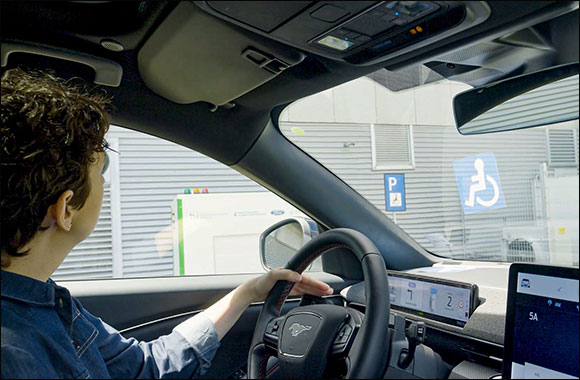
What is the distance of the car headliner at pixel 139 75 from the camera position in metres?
1.48

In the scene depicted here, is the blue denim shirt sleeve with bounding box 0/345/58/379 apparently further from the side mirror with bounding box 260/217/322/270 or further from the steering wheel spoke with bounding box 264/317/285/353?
the side mirror with bounding box 260/217/322/270

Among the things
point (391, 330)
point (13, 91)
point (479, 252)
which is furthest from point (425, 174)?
point (13, 91)

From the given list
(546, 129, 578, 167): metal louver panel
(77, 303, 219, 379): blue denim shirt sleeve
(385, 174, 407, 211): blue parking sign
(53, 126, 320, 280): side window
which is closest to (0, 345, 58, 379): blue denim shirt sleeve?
(77, 303, 219, 379): blue denim shirt sleeve

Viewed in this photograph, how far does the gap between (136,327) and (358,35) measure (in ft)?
5.26

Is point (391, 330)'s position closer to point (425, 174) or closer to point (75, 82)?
point (75, 82)

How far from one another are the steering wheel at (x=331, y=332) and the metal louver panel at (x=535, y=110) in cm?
73

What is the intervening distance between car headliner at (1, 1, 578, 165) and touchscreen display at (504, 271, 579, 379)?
2.35 ft

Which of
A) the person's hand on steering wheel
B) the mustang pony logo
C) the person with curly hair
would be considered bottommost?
the mustang pony logo

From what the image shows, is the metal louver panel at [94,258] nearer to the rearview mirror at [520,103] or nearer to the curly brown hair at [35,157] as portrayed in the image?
the curly brown hair at [35,157]

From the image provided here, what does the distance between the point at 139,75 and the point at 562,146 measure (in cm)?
179

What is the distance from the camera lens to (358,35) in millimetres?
1461

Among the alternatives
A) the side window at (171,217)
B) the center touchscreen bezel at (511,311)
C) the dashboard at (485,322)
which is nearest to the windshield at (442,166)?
the dashboard at (485,322)

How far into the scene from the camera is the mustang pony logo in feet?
4.66

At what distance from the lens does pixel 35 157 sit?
98 centimetres
